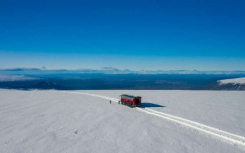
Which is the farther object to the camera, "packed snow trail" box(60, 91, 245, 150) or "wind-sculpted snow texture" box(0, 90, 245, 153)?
"packed snow trail" box(60, 91, 245, 150)

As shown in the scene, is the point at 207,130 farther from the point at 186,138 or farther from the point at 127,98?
the point at 127,98

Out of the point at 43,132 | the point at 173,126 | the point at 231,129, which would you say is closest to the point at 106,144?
the point at 43,132

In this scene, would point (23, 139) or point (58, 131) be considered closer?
point (23, 139)

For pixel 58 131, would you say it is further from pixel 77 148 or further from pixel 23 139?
pixel 77 148

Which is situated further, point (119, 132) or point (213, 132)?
point (213, 132)

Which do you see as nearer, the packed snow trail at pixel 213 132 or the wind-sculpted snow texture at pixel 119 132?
the wind-sculpted snow texture at pixel 119 132

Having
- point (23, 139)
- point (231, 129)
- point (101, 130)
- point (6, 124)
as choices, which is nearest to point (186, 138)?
point (231, 129)

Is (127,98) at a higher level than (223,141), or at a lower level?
higher

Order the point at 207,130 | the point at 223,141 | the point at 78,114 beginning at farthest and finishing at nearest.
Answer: the point at 78,114 < the point at 207,130 < the point at 223,141

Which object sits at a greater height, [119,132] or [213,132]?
[119,132]

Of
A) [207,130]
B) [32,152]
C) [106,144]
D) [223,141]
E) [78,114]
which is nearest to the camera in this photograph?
[32,152]
